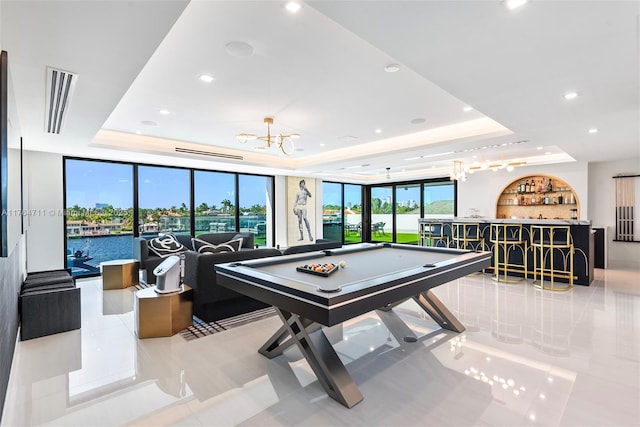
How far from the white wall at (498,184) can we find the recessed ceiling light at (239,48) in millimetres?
8429

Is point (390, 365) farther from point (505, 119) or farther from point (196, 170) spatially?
point (196, 170)

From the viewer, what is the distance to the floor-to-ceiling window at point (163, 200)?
7488 millimetres

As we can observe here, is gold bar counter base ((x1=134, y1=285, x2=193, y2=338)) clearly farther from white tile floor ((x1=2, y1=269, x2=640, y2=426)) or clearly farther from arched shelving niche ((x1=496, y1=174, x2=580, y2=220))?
arched shelving niche ((x1=496, y1=174, x2=580, y2=220))

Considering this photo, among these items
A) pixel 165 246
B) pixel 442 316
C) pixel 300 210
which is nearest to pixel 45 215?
pixel 165 246

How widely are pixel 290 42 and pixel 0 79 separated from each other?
1.98 meters

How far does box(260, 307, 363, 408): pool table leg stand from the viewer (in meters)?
2.35

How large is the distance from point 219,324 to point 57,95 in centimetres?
306

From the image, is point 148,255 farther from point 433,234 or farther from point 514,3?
point 514,3

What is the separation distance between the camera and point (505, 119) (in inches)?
163

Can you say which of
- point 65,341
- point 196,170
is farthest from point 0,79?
point 196,170

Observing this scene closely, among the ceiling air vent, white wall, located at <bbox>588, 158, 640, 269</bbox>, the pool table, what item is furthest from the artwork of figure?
white wall, located at <bbox>588, 158, 640, 269</bbox>

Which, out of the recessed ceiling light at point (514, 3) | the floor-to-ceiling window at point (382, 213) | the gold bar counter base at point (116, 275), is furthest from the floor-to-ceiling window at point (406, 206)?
the recessed ceiling light at point (514, 3)

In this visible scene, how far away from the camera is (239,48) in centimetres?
283

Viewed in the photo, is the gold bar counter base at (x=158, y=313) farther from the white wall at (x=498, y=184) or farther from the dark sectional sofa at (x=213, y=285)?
the white wall at (x=498, y=184)
